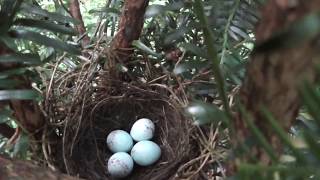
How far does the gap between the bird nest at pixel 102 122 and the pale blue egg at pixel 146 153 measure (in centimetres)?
2

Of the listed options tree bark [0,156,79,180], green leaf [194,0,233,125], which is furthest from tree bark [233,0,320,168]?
tree bark [0,156,79,180]

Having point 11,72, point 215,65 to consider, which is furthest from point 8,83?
point 215,65

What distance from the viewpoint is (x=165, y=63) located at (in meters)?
0.94

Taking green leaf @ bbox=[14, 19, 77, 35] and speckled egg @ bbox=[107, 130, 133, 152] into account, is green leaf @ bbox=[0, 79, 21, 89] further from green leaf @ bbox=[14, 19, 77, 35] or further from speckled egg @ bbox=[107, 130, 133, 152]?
speckled egg @ bbox=[107, 130, 133, 152]

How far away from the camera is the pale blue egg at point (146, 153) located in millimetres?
997

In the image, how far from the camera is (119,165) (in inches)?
38.6

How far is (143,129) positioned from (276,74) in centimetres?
73

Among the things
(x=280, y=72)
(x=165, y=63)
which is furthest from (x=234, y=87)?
(x=280, y=72)

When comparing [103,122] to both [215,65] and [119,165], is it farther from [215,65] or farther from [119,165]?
[215,65]

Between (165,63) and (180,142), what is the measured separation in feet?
0.50

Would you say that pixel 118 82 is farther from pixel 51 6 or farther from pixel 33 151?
pixel 51 6

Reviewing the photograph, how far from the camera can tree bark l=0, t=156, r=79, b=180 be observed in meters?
0.51

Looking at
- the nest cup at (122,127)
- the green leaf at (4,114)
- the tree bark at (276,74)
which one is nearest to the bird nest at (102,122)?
the nest cup at (122,127)

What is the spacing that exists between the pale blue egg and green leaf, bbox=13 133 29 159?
301mm
